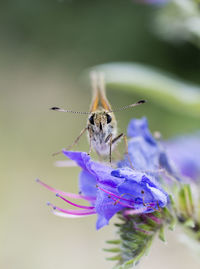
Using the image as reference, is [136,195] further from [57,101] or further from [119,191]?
[57,101]

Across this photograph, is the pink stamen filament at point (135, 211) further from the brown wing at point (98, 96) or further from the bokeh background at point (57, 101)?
the bokeh background at point (57, 101)

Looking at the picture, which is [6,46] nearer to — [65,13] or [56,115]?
[65,13]

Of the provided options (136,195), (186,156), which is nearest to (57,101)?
(186,156)

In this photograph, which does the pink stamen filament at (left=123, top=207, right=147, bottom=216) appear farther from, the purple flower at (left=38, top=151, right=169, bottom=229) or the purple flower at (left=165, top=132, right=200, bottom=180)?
the purple flower at (left=165, top=132, right=200, bottom=180)

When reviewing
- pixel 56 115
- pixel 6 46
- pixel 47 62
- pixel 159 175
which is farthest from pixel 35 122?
pixel 159 175

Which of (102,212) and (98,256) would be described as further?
(98,256)

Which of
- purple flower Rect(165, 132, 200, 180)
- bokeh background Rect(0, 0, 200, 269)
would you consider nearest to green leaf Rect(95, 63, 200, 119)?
purple flower Rect(165, 132, 200, 180)
